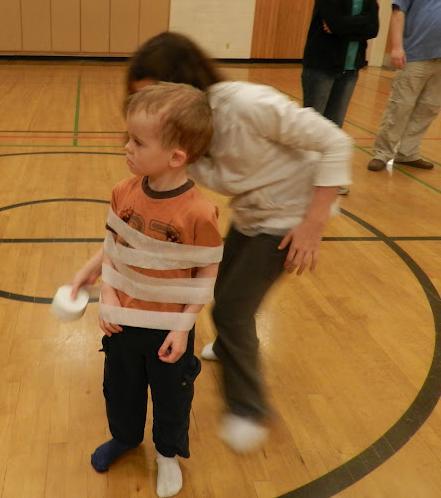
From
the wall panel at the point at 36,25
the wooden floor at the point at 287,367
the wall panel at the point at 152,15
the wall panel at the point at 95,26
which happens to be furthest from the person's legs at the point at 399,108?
the wall panel at the point at 36,25

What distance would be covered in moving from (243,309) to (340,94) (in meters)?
2.43

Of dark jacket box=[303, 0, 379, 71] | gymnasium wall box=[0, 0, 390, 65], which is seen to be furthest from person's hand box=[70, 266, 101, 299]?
gymnasium wall box=[0, 0, 390, 65]

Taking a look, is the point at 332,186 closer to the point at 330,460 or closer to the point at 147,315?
the point at 147,315

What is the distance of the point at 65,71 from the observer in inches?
321

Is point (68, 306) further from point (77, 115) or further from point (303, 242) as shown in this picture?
point (77, 115)

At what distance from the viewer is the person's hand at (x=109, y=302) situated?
128cm

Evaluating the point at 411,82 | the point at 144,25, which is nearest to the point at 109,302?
the point at 411,82

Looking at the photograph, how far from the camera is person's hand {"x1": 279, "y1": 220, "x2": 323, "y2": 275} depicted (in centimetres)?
135

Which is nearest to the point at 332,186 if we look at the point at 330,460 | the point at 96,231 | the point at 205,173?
the point at 205,173

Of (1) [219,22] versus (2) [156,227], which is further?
(1) [219,22]

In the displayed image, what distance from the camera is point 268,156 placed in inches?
52.2

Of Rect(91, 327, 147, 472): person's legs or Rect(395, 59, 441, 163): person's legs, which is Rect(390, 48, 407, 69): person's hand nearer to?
Rect(395, 59, 441, 163): person's legs

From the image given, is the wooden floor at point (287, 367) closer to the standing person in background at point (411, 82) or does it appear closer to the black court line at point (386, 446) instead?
the black court line at point (386, 446)

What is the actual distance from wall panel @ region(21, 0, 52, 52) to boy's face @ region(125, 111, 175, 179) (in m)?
8.74
